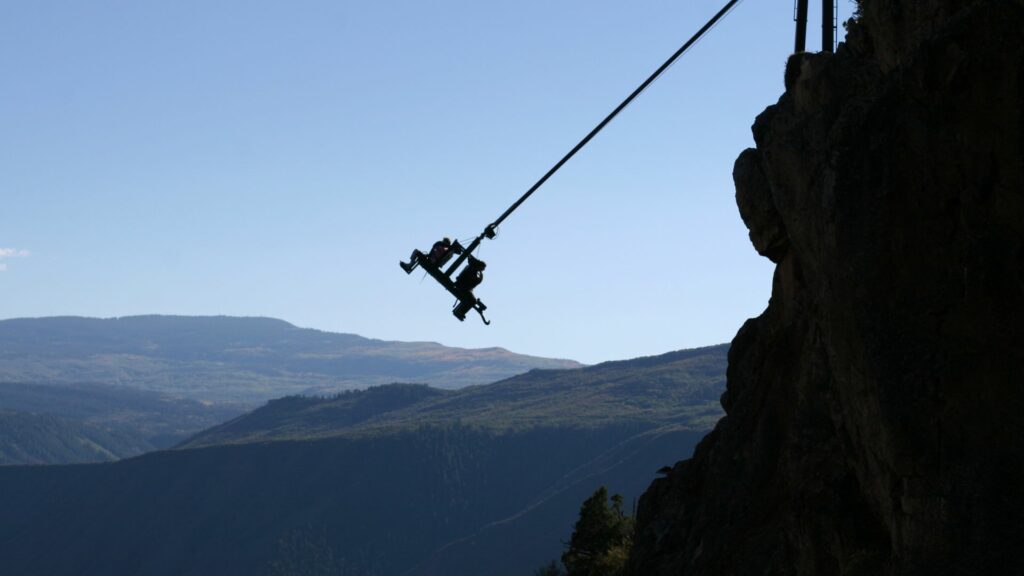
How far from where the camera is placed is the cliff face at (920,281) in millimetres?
16625

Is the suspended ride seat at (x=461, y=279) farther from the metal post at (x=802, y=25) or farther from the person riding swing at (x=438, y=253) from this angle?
the metal post at (x=802, y=25)

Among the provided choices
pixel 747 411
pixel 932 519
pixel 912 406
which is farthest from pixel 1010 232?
pixel 747 411

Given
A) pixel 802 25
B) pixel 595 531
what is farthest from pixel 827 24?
pixel 595 531

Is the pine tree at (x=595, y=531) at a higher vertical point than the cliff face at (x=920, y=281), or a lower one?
lower

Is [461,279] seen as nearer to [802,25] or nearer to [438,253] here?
[438,253]

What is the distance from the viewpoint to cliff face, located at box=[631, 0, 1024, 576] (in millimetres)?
16625

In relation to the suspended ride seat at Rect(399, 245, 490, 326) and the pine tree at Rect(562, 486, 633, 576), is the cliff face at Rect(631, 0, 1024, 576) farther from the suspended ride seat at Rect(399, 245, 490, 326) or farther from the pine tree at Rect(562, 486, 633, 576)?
Answer: the pine tree at Rect(562, 486, 633, 576)

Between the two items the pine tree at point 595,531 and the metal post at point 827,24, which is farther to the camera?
the pine tree at point 595,531

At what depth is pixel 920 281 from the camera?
56.9ft

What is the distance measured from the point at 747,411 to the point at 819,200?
8643 mm

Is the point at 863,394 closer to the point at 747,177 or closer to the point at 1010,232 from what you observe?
the point at 1010,232

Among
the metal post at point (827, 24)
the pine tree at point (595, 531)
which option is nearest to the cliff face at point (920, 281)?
the metal post at point (827, 24)

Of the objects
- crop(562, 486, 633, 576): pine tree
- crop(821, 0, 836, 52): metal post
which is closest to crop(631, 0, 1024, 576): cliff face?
crop(821, 0, 836, 52): metal post

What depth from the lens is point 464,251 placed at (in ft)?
95.3
